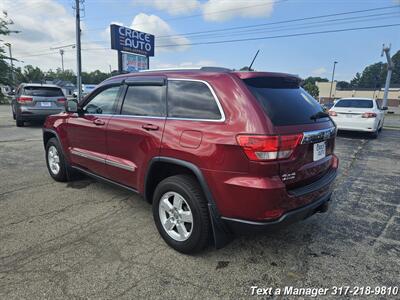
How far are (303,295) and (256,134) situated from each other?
134 centimetres

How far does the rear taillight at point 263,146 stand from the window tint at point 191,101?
1.19 feet

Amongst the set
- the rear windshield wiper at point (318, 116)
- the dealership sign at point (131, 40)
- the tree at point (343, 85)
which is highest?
the tree at point (343, 85)

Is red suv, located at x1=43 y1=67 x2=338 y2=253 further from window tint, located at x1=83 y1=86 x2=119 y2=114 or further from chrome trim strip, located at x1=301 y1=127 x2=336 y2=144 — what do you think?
window tint, located at x1=83 y1=86 x2=119 y2=114

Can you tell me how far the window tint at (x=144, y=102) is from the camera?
2965 millimetres

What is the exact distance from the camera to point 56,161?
15.6ft

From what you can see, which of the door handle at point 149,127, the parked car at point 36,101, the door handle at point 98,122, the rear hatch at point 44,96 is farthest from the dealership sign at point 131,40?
the door handle at point 149,127

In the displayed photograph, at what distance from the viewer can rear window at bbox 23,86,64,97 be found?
10.9m

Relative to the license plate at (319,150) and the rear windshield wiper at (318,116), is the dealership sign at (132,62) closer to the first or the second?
the rear windshield wiper at (318,116)

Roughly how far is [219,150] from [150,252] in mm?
1292

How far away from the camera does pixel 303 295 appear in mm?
2207

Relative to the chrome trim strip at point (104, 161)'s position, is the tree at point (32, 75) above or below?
above

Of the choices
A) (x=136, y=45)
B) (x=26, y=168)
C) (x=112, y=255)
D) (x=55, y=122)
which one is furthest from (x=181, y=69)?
(x=136, y=45)

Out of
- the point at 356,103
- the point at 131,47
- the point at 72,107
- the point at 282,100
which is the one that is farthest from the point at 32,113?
the point at 356,103

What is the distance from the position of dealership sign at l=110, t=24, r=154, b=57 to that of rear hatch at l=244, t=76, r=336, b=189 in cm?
1394
